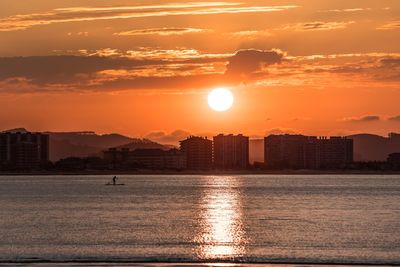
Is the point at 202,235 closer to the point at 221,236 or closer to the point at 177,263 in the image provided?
the point at 221,236

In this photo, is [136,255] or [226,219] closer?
[136,255]

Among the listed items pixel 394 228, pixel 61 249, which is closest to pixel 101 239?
pixel 61 249

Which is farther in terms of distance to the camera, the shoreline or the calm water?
the calm water

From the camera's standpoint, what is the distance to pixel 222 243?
71250 mm

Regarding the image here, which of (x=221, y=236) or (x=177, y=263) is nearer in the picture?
(x=177, y=263)

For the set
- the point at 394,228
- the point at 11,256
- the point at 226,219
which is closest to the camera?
the point at 11,256

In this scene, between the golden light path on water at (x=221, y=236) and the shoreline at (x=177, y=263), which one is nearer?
the shoreline at (x=177, y=263)

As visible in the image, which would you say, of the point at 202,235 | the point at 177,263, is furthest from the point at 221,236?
the point at 177,263

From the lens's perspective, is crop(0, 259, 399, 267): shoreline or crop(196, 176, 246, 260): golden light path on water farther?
crop(196, 176, 246, 260): golden light path on water

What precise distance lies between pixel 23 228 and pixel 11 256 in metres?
26.7

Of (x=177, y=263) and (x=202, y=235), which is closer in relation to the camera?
(x=177, y=263)

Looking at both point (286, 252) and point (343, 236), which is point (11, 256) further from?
point (343, 236)

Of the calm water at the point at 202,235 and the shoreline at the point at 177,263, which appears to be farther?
the calm water at the point at 202,235

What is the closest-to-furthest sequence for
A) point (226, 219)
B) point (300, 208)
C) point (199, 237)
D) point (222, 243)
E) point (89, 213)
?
point (222, 243)
point (199, 237)
point (226, 219)
point (89, 213)
point (300, 208)
